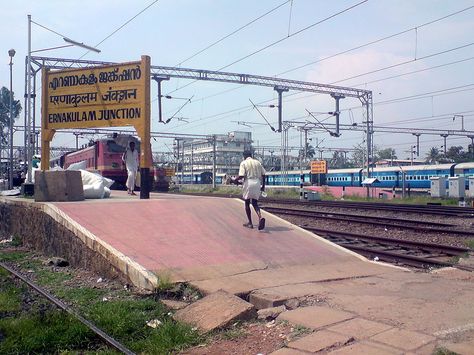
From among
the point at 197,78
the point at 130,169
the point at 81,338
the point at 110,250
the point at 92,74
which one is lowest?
the point at 81,338

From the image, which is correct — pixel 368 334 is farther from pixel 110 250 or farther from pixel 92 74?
pixel 92 74

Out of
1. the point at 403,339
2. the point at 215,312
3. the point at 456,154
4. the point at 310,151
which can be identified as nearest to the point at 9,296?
the point at 215,312

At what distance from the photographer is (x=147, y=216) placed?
955cm

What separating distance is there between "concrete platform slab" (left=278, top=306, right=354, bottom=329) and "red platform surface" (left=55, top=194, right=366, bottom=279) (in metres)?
1.85

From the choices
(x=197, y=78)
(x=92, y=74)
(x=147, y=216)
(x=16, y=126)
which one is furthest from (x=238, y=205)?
(x=16, y=126)

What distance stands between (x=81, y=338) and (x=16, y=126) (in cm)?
5335

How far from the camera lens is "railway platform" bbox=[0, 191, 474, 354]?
4.76 meters

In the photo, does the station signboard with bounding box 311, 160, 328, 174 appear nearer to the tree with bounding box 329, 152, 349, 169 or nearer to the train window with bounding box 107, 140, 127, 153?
the train window with bounding box 107, 140, 127, 153

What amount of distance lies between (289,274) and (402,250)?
481cm

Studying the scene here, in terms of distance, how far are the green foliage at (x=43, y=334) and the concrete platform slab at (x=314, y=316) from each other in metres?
2.05

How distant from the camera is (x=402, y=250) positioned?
11.2m

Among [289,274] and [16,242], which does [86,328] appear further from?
[16,242]

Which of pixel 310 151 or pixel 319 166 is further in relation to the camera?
pixel 310 151

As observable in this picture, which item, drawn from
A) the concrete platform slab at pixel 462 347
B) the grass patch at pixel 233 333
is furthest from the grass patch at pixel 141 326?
the concrete platform slab at pixel 462 347
